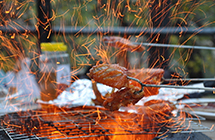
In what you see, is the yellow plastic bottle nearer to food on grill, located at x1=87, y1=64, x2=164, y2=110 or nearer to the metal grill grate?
the metal grill grate

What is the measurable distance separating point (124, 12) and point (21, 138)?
367 cm

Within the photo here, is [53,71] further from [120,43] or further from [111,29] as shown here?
[111,29]

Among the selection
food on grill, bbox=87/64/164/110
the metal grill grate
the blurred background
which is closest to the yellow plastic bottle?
the metal grill grate

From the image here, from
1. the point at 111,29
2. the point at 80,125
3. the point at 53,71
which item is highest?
the point at 111,29

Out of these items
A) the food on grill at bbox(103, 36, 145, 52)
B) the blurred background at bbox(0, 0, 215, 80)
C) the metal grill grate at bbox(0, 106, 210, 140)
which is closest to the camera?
the metal grill grate at bbox(0, 106, 210, 140)

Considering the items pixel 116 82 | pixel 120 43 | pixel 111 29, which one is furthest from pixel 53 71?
pixel 111 29

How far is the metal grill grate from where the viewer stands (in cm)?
107

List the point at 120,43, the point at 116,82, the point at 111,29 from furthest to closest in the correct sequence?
the point at 111,29 → the point at 120,43 → the point at 116,82

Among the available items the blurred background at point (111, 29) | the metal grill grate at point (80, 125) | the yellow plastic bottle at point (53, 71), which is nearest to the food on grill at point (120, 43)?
the yellow plastic bottle at point (53, 71)

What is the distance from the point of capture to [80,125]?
1190 millimetres

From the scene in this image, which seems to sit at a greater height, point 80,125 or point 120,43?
point 120,43

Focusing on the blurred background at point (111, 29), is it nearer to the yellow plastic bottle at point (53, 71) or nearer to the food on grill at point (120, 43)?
the food on grill at point (120, 43)

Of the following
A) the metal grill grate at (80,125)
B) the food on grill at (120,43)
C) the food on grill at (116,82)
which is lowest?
the metal grill grate at (80,125)

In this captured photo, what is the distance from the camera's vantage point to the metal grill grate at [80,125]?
3.51 ft
